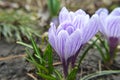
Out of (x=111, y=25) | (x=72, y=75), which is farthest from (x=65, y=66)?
(x=111, y=25)

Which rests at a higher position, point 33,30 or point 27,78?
point 33,30

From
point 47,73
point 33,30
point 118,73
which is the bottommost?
point 118,73

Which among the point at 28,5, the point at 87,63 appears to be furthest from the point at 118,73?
the point at 28,5

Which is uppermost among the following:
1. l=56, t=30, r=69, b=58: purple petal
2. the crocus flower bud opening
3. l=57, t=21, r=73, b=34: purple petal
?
l=57, t=21, r=73, b=34: purple petal

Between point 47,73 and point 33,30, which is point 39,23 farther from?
point 47,73

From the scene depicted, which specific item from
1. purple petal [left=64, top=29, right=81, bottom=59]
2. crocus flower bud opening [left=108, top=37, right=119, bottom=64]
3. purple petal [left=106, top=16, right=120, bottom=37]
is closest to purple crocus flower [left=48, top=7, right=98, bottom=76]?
purple petal [left=64, top=29, right=81, bottom=59]

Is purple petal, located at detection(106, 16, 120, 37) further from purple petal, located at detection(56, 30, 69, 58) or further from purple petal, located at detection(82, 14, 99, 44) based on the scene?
purple petal, located at detection(56, 30, 69, 58)

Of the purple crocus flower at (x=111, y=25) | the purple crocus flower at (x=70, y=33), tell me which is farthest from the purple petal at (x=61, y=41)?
the purple crocus flower at (x=111, y=25)
